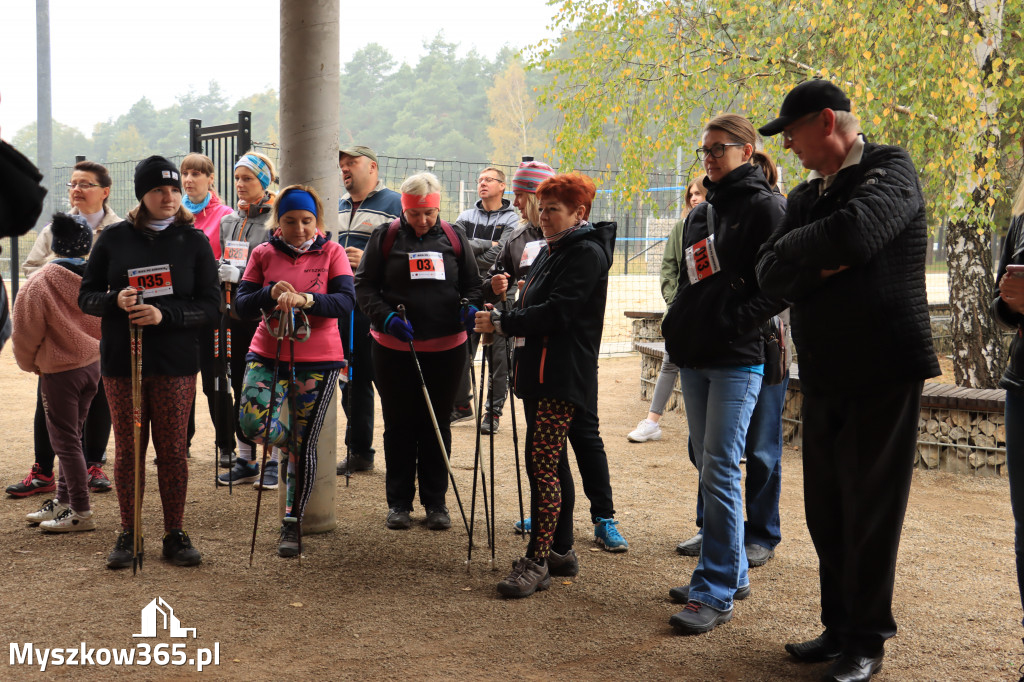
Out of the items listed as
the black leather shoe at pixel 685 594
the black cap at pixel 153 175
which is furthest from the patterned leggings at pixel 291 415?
the black leather shoe at pixel 685 594

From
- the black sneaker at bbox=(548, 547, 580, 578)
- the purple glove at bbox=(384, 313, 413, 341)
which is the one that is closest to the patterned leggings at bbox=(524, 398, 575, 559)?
the black sneaker at bbox=(548, 547, 580, 578)

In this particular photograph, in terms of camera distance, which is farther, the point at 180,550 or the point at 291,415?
the point at 291,415

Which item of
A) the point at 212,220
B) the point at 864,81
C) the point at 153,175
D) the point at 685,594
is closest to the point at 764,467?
the point at 685,594

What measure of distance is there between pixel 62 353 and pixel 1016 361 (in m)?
4.11

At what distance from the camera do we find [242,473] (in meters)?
5.56

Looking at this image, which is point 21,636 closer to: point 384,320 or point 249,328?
point 384,320

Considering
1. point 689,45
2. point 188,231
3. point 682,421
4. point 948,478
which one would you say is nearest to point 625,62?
point 689,45

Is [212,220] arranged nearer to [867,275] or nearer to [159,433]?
[159,433]

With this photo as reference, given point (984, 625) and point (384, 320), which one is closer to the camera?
point (984, 625)

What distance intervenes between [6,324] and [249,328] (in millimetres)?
2899

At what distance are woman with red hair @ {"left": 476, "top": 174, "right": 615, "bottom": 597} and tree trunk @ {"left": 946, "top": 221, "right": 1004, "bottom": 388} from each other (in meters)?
5.61

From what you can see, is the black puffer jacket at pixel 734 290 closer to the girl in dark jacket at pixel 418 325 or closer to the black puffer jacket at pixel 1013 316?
the black puffer jacket at pixel 1013 316

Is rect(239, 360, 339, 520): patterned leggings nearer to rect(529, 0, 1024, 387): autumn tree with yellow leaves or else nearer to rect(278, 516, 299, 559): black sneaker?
rect(278, 516, 299, 559): black sneaker

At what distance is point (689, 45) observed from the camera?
9172 mm
